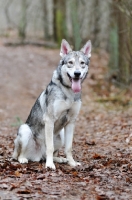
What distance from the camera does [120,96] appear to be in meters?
18.0

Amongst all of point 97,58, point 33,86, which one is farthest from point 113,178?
point 97,58

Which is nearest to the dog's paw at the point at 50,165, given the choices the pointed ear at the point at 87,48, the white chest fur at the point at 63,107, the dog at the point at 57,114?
the dog at the point at 57,114

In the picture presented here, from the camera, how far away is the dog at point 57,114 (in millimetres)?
7164

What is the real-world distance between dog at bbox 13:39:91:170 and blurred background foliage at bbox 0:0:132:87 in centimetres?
1120

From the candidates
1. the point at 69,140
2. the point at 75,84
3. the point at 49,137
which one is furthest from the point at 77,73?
the point at 69,140

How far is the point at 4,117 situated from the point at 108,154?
22.1ft

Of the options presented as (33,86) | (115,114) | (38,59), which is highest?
(38,59)

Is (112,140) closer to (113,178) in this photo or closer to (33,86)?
(113,178)

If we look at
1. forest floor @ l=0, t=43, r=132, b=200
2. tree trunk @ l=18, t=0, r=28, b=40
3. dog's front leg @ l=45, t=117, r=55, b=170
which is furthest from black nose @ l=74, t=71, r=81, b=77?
tree trunk @ l=18, t=0, r=28, b=40

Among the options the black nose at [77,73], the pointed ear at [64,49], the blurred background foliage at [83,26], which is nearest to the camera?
the black nose at [77,73]

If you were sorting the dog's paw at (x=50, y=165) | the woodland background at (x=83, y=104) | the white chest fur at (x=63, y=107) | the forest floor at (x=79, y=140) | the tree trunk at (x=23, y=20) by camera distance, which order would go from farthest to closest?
1. the tree trunk at (x=23, y=20)
2. the white chest fur at (x=63, y=107)
3. the dog's paw at (x=50, y=165)
4. the woodland background at (x=83, y=104)
5. the forest floor at (x=79, y=140)

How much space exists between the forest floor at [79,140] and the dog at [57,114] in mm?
245

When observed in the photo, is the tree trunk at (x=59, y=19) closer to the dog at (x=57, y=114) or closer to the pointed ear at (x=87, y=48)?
the pointed ear at (x=87, y=48)

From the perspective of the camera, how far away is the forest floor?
568 centimetres
